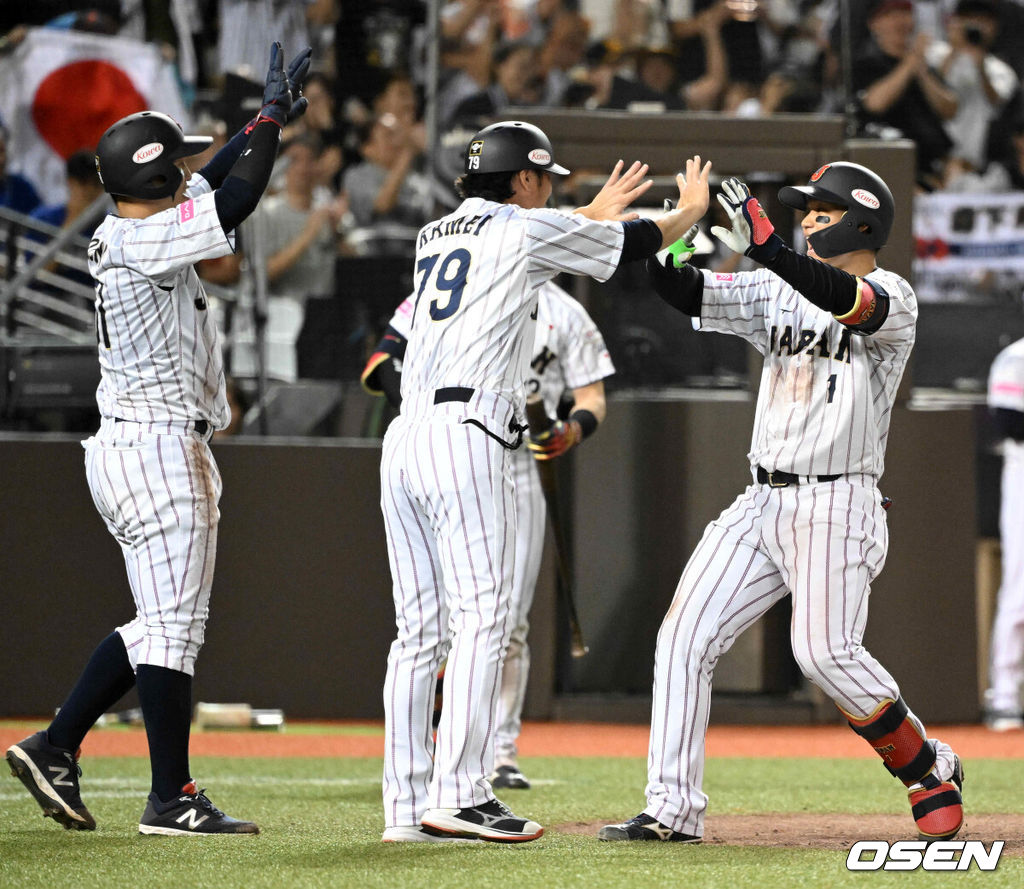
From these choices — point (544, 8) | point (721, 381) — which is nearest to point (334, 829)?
point (721, 381)

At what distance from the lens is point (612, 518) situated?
8406 mm

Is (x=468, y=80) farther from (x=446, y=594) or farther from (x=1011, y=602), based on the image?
(x=446, y=594)

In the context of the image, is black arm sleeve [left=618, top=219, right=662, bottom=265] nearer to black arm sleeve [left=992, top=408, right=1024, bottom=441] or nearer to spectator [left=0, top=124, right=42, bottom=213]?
black arm sleeve [left=992, top=408, right=1024, bottom=441]

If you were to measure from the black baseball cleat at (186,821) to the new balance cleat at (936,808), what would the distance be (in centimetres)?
190

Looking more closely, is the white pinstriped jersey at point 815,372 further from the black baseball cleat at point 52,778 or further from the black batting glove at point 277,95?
the black baseball cleat at point 52,778

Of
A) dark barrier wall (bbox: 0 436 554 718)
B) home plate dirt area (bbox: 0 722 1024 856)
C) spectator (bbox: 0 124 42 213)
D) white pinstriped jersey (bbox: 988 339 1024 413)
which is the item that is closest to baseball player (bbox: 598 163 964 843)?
home plate dirt area (bbox: 0 722 1024 856)

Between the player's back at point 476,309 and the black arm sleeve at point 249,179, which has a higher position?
the black arm sleeve at point 249,179

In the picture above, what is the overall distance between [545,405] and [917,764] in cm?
243

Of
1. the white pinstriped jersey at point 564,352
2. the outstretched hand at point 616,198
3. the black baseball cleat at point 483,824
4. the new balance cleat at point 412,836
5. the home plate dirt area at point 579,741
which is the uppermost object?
the outstretched hand at point 616,198

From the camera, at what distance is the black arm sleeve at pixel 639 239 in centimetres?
426

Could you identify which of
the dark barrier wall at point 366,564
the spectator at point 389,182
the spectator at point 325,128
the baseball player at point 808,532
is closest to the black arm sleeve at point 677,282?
the baseball player at point 808,532

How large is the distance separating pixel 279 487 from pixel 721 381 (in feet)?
8.28

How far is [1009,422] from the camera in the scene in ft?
27.9

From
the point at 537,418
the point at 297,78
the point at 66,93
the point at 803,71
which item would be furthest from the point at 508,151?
the point at 66,93
